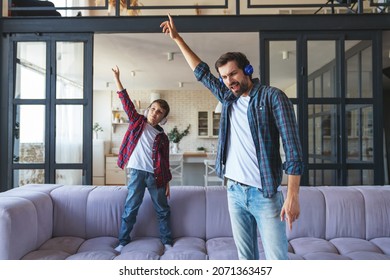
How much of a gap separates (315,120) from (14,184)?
3.09 meters

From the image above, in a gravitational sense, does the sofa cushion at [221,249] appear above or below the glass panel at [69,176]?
below

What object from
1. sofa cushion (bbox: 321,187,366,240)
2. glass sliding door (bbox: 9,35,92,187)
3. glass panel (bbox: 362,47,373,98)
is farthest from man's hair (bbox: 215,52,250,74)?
glass panel (bbox: 362,47,373,98)

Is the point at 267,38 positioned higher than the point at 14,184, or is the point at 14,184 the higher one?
the point at 267,38

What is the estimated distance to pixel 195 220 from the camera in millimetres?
2172

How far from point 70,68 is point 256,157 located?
249 cm

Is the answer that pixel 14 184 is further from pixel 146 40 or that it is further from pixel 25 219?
pixel 146 40

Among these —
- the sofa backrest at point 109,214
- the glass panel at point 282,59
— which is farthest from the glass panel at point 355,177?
the sofa backrest at point 109,214

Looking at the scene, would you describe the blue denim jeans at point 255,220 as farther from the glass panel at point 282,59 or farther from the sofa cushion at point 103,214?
the glass panel at point 282,59

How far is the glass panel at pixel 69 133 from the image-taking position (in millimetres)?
2918

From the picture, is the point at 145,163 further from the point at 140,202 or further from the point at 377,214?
the point at 377,214

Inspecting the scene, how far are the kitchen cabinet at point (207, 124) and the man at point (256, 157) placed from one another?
647cm

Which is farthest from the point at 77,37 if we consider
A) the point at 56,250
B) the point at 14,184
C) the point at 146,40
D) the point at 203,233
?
the point at 203,233

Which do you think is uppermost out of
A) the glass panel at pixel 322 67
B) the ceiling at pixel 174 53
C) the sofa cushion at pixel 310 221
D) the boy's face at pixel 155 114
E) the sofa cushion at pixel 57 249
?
the ceiling at pixel 174 53
